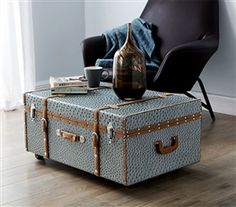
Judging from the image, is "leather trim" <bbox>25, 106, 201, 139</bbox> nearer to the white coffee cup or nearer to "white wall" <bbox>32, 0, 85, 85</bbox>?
the white coffee cup

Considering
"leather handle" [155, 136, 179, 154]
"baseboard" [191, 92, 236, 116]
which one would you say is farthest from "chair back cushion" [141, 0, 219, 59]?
"leather handle" [155, 136, 179, 154]

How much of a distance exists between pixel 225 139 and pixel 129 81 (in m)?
1.00

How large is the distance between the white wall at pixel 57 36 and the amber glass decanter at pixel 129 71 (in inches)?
87.8

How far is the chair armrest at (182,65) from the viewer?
10.7 feet

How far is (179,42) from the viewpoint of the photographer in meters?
3.77

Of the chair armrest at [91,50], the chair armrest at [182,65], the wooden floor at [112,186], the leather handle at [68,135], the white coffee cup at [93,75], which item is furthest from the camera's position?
the chair armrest at [91,50]

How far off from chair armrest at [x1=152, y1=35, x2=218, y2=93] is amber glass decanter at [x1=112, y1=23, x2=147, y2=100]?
70 cm

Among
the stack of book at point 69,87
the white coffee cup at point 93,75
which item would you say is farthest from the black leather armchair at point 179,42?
the stack of book at point 69,87

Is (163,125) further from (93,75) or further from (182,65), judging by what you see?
(182,65)

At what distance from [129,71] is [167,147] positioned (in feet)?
1.35

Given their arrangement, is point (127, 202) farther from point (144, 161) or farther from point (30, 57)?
point (30, 57)

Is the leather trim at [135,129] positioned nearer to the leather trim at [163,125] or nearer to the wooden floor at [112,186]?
the leather trim at [163,125]

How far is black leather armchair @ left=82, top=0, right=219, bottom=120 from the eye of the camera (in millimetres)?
3307

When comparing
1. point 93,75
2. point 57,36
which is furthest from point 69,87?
point 57,36
